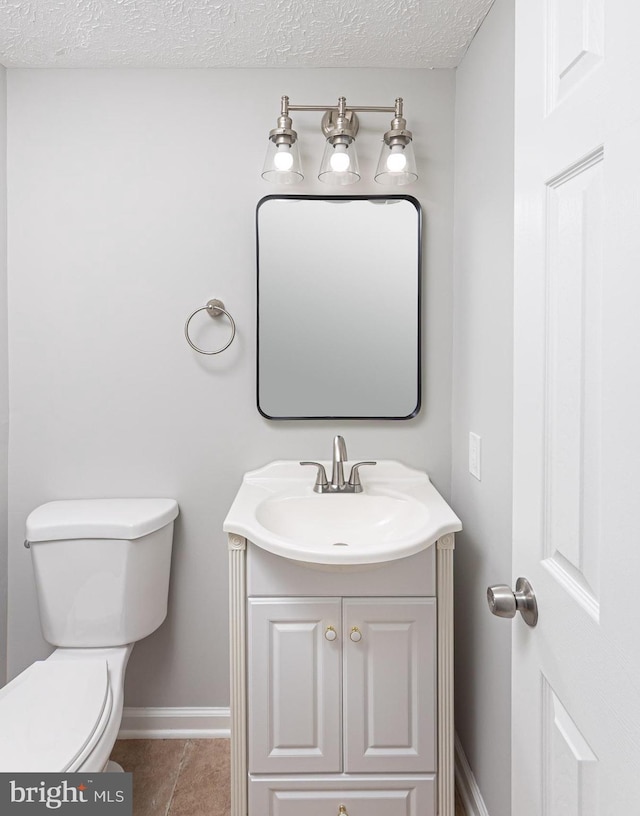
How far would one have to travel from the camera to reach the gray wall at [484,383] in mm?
1425

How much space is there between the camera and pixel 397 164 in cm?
176

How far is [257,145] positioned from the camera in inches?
74.7

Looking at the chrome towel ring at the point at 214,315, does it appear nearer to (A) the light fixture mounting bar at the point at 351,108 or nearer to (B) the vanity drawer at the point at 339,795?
(A) the light fixture mounting bar at the point at 351,108

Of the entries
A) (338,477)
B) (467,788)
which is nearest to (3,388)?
(338,477)

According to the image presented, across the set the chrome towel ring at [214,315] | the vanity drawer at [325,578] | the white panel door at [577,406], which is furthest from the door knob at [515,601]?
the chrome towel ring at [214,315]

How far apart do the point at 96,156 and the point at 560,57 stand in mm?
1592

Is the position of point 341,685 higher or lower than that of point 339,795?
higher

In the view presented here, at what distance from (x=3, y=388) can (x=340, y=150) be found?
4.34 ft

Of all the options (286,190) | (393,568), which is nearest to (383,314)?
(286,190)

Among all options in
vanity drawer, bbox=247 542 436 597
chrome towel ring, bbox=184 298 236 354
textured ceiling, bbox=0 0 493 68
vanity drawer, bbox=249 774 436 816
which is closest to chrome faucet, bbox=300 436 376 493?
vanity drawer, bbox=247 542 436 597

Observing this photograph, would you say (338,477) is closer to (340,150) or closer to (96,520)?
(96,520)

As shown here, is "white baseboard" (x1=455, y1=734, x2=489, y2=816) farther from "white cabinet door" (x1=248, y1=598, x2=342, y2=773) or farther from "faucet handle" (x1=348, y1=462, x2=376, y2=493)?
"faucet handle" (x1=348, y1=462, x2=376, y2=493)

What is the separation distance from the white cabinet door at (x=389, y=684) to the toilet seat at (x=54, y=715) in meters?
0.64

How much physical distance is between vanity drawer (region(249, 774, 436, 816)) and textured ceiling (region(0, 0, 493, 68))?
80.7 inches
